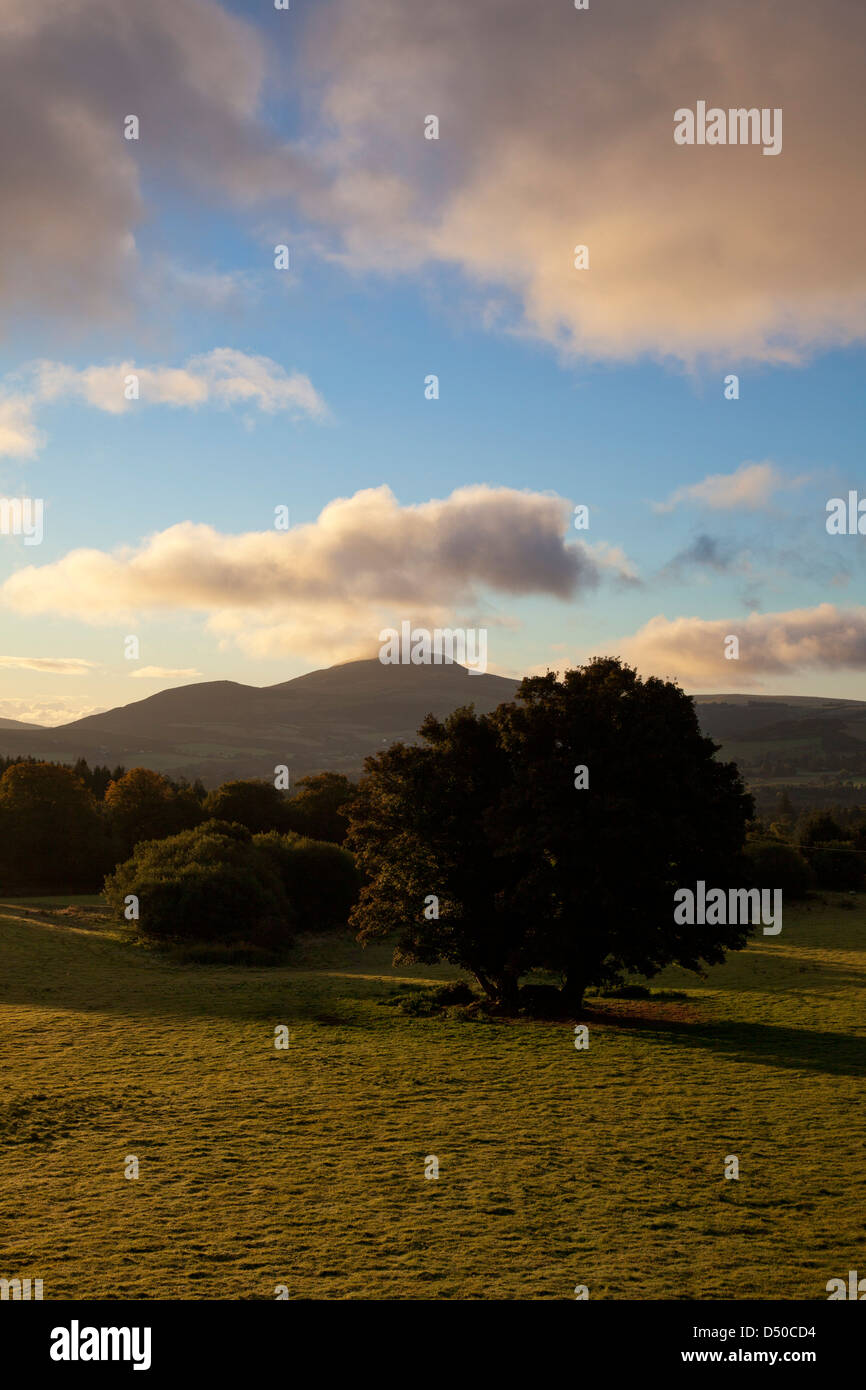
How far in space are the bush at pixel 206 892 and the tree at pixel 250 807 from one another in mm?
28216

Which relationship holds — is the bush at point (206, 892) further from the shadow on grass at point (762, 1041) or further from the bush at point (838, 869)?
the bush at point (838, 869)

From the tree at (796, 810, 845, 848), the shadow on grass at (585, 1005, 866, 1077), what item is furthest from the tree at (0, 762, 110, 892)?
the tree at (796, 810, 845, 848)

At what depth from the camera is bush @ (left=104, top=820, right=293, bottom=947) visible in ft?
190

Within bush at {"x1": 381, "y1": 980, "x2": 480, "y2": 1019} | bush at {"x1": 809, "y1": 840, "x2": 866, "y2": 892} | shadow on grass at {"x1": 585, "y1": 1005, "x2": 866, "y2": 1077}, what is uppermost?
shadow on grass at {"x1": 585, "y1": 1005, "x2": 866, "y2": 1077}

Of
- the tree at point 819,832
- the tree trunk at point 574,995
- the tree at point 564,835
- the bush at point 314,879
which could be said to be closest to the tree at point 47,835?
the bush at point 314,879

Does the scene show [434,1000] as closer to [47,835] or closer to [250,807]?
[250,807]

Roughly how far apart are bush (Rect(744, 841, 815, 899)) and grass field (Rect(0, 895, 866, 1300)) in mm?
50859

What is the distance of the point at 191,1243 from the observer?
40.7 ft

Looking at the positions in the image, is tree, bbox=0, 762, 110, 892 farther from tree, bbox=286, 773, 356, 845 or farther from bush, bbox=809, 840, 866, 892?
bush, bbox=809, 840, 866, 892

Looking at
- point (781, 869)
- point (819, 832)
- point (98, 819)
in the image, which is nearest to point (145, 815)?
point (98, 819)
